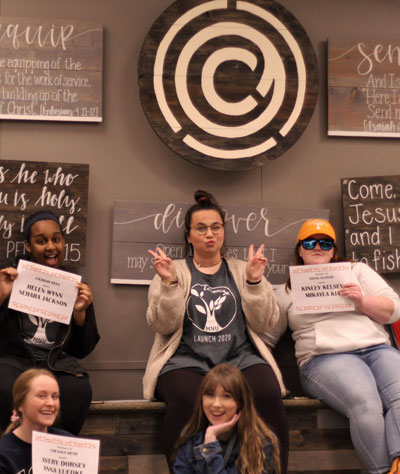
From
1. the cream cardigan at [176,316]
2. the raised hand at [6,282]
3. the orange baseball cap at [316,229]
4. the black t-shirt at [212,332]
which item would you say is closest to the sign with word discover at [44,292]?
the raised hand at [6,282]

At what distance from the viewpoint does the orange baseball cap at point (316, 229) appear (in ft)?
11.2

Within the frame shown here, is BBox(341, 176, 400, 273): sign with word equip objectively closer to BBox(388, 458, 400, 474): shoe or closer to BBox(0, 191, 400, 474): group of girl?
BBox(0, 191, 400, 474): group of girl

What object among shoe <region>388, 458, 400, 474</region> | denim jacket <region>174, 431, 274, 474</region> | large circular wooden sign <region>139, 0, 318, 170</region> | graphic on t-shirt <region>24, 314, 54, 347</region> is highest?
large circular wooden sign <region>139, 0, 318, 170</region>

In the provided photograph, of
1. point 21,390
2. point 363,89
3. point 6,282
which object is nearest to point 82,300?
point 6,282

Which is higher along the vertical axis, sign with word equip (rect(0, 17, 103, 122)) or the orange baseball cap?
sign with word equip (rect(0, 17, 103, 122))

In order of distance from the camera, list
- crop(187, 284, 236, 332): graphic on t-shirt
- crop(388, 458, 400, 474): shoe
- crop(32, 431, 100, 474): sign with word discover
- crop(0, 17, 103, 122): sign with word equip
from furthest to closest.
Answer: crop(0, 17, 103, 122): sign with word equip < crop(187, 284, 236, 332): graphic on t-shirt < crop(388, 458, 400, 474): shoe < crop(32, 431, 100, 474): sign with word discover

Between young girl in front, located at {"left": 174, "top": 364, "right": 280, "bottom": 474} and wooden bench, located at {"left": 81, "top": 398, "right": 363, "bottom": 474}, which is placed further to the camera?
wooden bench, located at {"left": 81, "top": 398, "right": 363, "bottom": 474}

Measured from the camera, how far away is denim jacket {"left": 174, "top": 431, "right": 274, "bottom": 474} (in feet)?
7.93

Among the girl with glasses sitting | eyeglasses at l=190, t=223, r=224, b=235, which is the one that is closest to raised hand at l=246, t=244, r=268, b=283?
the girl with glasses sitting

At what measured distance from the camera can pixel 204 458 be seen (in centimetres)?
245

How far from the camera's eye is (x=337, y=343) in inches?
128

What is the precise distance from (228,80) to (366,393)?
1.70 meters

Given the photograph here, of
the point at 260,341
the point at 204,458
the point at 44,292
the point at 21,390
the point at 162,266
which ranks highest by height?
the point at 162,266

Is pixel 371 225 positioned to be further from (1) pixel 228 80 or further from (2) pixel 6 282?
(2) pixel 6 282
